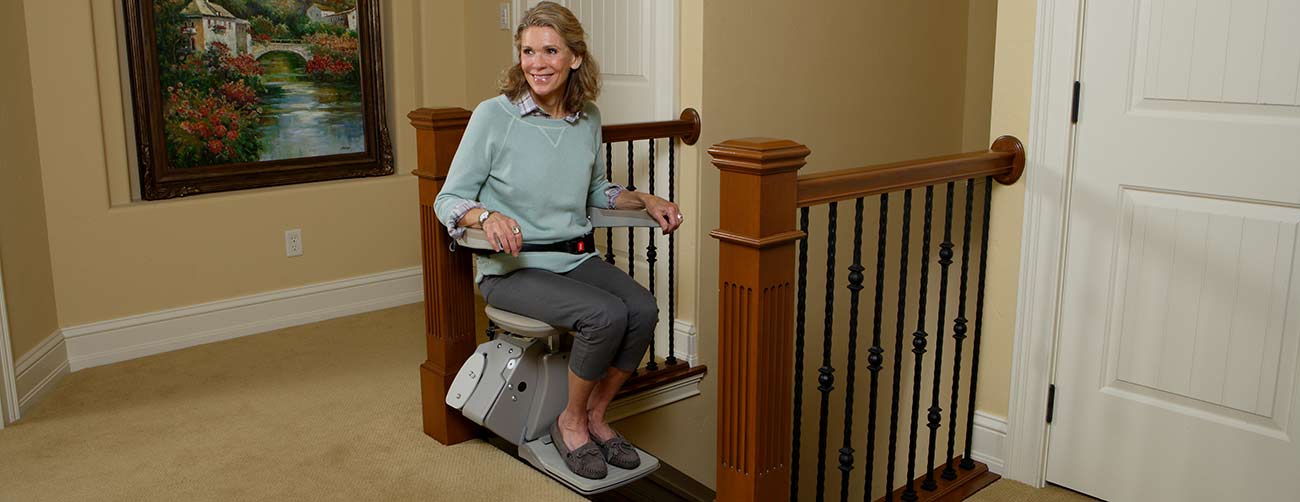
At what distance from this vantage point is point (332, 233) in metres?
4.50

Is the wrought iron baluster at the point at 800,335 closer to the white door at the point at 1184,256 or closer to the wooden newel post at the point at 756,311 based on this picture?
the wooden newel post at the point at 756,311

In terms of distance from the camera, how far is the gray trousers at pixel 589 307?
8.54 ft

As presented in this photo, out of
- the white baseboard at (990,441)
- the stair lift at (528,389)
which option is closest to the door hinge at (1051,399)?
the white baseboard at (990,441)

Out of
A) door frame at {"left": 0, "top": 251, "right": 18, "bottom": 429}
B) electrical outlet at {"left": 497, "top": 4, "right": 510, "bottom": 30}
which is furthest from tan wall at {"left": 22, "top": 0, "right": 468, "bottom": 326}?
door frame at {"left": 0, "top": 251, "right": 18, "bottom": 429}

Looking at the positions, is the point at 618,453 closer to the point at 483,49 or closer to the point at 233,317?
the point at 233,317

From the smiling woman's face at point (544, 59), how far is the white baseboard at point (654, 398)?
125 cm

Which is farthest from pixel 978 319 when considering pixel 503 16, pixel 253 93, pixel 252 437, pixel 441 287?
pixel 253 93

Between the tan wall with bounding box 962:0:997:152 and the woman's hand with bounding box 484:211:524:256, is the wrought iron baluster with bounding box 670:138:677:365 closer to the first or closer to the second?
the woman's hand with bounding box 484:211:524:256

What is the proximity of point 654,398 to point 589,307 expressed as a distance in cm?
109

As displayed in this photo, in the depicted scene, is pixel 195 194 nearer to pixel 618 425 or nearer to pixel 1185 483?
pixel 618 425

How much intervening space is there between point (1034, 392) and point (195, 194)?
3105mm

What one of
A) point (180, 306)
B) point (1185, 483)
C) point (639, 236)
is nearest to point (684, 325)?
point (639, 236)

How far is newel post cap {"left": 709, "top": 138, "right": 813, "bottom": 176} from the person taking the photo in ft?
6.90

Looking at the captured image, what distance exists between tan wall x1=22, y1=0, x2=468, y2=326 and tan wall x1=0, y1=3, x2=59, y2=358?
0.19ft
